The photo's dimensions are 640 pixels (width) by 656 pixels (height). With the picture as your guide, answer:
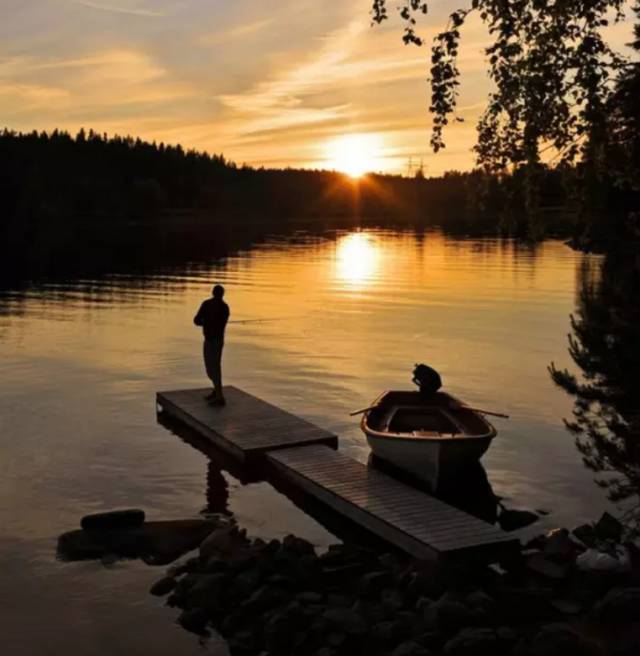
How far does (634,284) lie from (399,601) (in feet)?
97.7

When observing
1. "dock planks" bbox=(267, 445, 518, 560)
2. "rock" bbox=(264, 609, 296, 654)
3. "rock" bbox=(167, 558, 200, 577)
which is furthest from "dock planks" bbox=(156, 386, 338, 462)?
"rock" bbox=(264, 609, 296, 654)

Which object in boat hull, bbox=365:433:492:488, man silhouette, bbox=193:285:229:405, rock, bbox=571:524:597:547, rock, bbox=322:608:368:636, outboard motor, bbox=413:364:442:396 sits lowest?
rock, bbox=571:524:597:547

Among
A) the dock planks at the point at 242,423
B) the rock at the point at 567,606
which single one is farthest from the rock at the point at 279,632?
the dock planks at the point at 242,423

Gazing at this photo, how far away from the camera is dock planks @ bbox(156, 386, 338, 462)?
59.1 feet

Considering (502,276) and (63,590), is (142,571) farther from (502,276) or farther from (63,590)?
(502,276)

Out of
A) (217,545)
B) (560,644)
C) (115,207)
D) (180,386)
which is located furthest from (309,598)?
(115,207)

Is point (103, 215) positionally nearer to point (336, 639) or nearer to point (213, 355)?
point (213, 355)

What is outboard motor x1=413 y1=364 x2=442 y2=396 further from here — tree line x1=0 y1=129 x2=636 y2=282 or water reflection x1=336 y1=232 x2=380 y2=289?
water reflection x1=336 y1=232 x2=380 y2=289

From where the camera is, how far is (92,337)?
3519cm

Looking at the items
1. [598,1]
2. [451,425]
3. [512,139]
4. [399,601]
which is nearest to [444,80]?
[512,139]

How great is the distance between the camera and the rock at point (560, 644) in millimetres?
9025

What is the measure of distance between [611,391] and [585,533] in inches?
470

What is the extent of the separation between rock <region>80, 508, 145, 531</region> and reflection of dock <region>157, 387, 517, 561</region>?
11.5 ft

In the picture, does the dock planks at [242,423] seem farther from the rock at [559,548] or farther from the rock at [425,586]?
the rock at [425,586]
